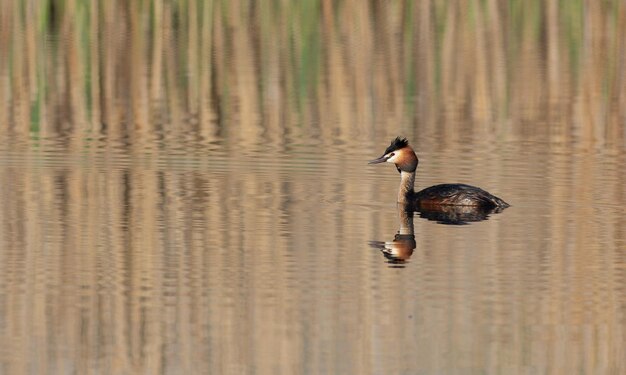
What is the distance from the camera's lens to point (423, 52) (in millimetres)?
19562

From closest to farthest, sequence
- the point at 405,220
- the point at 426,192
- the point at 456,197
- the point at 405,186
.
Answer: the point at 405,220, the point at 456,197, the point at 426,192, the point at 405,186

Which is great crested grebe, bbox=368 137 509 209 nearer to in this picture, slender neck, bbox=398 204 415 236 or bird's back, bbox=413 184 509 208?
bird's back, bbox=413 184 509 208

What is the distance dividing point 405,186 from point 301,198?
100cm

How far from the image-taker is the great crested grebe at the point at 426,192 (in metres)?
11.4

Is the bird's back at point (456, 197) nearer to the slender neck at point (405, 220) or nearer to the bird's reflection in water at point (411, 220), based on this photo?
the bird's reflection in water at point (411, 220)

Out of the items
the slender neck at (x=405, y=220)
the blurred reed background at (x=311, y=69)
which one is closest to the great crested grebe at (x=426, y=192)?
the slender neck at (x=405, y=220)

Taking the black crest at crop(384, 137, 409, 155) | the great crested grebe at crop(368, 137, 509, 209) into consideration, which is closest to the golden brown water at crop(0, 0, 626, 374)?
the great crested grebe at crop(368, 137, 509, 209)

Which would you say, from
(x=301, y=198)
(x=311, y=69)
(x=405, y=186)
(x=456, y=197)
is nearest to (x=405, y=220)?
(x=456, y=197)

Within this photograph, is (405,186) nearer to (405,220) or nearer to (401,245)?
(405,220)

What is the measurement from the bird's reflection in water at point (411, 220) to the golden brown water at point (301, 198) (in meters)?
0.06

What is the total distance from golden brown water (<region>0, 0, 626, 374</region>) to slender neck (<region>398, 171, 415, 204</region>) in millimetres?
89

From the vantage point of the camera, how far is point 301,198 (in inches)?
448

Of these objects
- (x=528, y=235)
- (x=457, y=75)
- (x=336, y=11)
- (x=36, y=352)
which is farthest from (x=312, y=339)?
(x=336, y=11)

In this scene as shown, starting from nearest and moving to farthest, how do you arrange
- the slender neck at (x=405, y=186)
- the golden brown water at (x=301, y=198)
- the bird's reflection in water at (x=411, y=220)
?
the golden brown water at (x=301, y=198)
the bird's reflection in water at (x=411, y=220)
the slender neck at (x=405, y=186)
